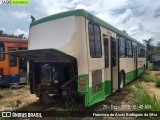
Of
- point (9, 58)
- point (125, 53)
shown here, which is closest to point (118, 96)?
point (125, 53)

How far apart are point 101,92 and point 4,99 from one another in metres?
4.78

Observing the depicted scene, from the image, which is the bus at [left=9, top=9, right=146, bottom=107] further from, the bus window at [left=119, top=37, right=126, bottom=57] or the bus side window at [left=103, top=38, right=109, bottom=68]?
the bus window at [left=119, top=37, right=126, bottom=57]

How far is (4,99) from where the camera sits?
10469mm

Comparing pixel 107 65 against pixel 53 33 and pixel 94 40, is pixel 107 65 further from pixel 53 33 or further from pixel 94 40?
pixel 53 33

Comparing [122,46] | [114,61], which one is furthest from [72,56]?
[122,46]

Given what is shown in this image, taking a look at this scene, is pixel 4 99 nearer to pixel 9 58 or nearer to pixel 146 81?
pixel 9 58

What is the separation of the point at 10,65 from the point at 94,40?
7531mm

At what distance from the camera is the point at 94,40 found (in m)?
7.64

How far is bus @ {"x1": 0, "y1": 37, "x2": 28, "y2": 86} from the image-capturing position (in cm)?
1327

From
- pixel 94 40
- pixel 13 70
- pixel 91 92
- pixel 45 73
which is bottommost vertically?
pixel 91 92

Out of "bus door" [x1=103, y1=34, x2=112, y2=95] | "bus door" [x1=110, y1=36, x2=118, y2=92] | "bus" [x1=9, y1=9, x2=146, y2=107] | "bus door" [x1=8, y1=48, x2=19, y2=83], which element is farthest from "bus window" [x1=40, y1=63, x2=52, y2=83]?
"bus door" [x1=8, y1=48, x2=19, y2=83]

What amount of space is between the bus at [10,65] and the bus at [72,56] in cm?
521

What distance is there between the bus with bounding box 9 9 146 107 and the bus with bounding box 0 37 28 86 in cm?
521

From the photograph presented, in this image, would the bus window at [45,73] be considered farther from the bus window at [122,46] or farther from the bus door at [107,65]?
the bus window at [122,46]
